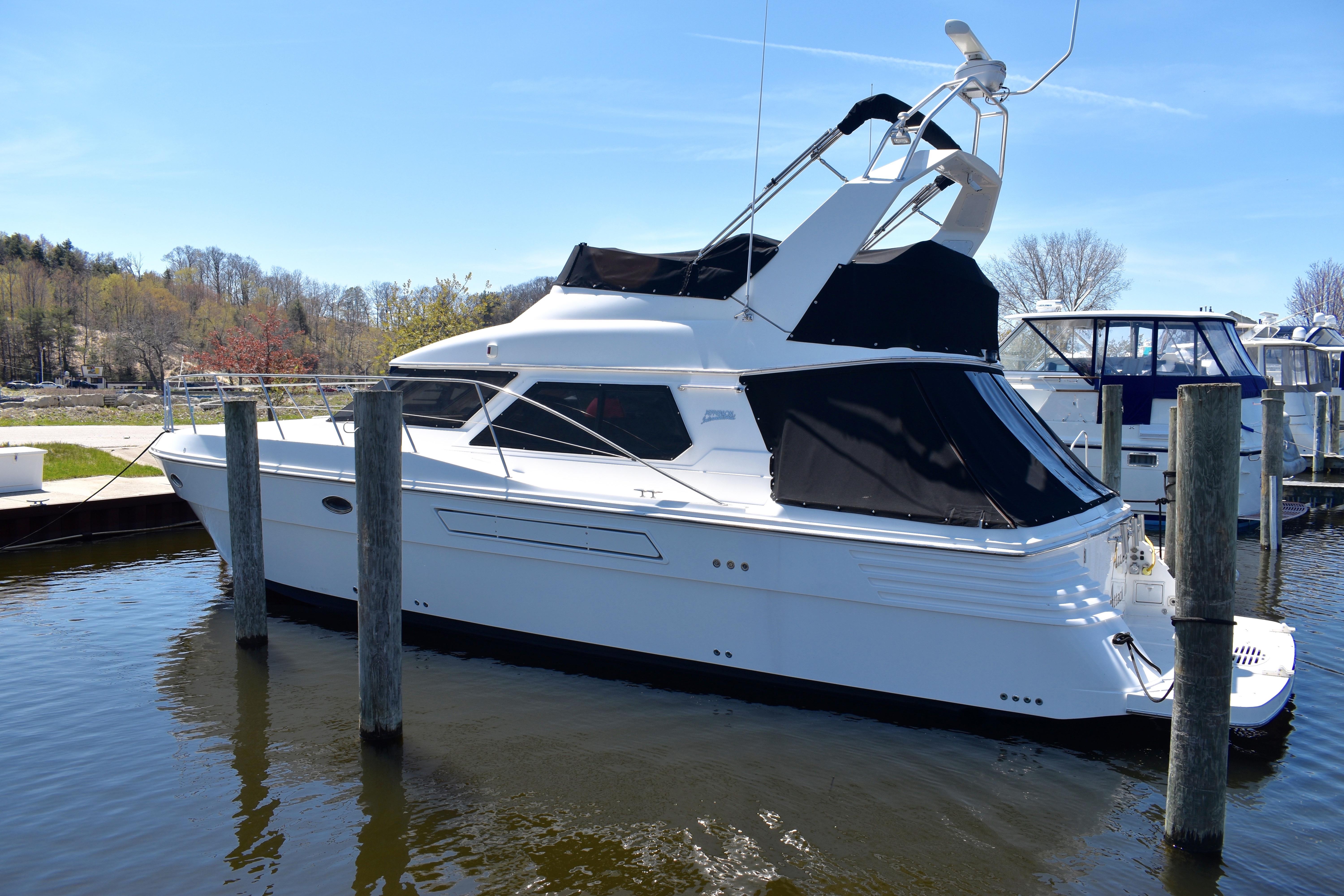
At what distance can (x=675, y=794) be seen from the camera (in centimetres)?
468

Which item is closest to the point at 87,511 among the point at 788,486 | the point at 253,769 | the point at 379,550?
the point at 253,769

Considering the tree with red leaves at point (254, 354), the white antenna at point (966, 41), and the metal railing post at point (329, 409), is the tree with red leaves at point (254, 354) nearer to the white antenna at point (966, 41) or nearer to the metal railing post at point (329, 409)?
the metal railing post at point (329, 409)

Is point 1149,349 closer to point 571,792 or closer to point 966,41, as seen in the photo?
point 966,41

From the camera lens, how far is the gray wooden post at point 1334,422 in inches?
773

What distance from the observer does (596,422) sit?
6574mm

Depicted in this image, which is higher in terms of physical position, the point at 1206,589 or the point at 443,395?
the point at 443,395

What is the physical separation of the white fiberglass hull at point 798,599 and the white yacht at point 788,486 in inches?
0.7

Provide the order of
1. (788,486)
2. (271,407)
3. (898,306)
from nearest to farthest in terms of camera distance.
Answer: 1. (788,486)
2. (898,306)
3. (271,407)

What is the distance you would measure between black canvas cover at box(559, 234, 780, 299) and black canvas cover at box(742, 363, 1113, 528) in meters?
0.95

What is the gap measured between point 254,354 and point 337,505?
29.8 metres

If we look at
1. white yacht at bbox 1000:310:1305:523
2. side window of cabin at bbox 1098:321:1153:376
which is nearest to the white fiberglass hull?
white yacht at bbox 1000:310:1305:523

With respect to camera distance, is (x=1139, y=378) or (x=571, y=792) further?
(x=1139, y=378)

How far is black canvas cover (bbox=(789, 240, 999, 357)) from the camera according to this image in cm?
591

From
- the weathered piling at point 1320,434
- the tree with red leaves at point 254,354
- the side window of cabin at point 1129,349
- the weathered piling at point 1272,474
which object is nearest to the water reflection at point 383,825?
the weathered piling at point 1272,474
